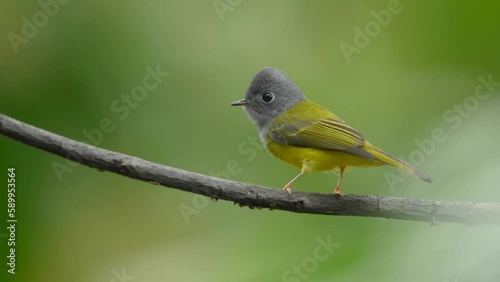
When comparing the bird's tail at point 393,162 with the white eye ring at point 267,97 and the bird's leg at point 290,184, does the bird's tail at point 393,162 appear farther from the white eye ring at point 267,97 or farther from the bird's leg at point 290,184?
the white eye ring at point 267,97

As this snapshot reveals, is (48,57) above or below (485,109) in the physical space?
above

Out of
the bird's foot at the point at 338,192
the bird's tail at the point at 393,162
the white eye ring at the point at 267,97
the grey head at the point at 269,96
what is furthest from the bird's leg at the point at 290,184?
the white eye ring at the point at 267,97

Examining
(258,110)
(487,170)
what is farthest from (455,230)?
(258,110)

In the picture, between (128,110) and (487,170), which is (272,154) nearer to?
(128,110)

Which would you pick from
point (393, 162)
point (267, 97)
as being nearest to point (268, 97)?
point (267, 97)

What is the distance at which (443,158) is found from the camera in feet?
5.38

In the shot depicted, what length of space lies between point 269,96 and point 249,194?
4.99 ft

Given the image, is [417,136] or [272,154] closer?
[417,136]

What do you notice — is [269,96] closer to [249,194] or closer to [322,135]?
[322,135]

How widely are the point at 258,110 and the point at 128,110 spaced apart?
2.69ft

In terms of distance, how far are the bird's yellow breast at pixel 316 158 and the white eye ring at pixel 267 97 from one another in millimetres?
560

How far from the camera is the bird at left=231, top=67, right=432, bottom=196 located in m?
2.70

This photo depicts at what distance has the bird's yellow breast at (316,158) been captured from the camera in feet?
9.10

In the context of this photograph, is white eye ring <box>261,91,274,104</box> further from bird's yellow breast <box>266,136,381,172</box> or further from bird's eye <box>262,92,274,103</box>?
bird's yellow breast <box>266,136,381,172</box>
